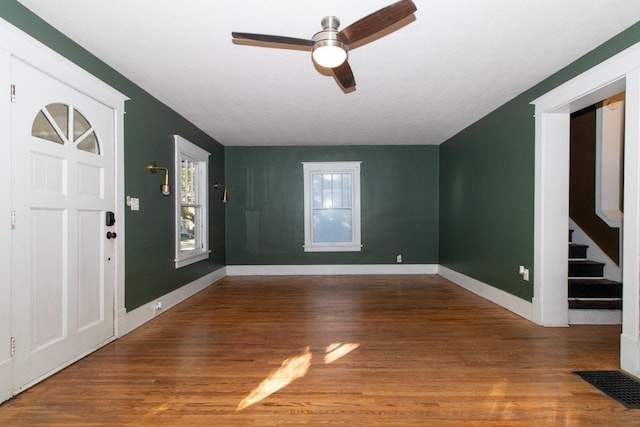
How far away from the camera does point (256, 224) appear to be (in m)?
6.37

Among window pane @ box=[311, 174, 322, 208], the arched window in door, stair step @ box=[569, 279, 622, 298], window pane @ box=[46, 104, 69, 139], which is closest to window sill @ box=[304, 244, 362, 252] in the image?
window pane @ box=[311, 174, 322, 208]

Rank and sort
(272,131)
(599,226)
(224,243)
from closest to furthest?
1. (599,226)
2. (272,131)
3. (224,243)

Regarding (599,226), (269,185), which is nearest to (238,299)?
(269,185)

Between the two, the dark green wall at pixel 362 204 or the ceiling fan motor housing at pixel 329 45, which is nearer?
the ceiling fan motor housing at pixel 329 45

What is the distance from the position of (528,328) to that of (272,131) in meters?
4.25

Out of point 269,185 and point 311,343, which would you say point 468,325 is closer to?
point 311,343

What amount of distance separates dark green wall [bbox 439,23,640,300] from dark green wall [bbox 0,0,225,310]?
412cm

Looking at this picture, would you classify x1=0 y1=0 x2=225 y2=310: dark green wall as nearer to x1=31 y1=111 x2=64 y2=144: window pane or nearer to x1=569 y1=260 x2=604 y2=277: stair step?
x1=31 y1=111 x2=64 y2=144: window pane

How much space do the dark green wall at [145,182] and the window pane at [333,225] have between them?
2678 millimetres

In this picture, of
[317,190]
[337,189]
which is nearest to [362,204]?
[337,189]

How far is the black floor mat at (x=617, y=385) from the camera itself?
2006 millimetres

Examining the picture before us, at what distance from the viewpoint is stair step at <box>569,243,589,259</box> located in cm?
427

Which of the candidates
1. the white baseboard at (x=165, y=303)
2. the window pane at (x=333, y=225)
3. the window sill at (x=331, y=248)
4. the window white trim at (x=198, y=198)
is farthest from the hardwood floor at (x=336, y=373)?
the window pane at (x=333, y=225)

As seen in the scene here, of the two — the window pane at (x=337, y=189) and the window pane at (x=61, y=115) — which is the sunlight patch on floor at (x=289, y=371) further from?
the window pane at (x=337, y=189)
